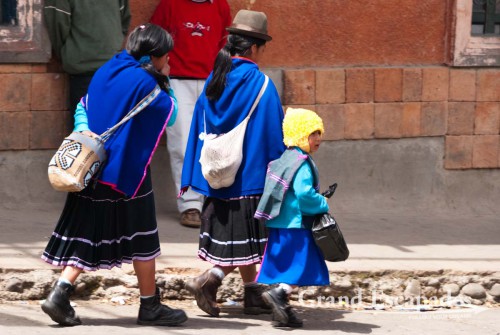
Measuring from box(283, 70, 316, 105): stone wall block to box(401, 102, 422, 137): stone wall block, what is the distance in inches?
30.9

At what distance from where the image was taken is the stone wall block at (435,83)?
930 cm

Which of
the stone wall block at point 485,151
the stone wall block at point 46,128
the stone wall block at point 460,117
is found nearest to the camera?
the stone wall block at point 46,128

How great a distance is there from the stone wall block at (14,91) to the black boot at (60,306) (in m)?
2.82

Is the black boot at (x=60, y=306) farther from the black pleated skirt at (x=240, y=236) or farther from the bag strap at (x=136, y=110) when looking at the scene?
the black pleated skirt at (x=240, y=236)

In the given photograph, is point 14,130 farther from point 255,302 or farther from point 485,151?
point 485,151

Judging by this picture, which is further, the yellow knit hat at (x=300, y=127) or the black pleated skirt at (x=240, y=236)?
the black pleated skirt at (x=240, y=236)

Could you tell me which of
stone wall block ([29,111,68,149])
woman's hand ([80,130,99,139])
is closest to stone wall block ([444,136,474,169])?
stone wall block ([29,111,68,149])

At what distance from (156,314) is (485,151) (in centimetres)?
425

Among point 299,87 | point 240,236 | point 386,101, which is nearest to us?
point 240,236

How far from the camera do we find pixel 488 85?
9461mm

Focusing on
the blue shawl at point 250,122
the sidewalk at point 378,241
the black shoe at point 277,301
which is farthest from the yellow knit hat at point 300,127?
the sidewalk at point 378,241

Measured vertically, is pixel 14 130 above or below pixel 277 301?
above

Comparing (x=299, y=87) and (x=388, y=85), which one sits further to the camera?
(x=388, y=85)

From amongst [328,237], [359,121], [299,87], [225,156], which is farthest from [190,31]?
[328,237]
